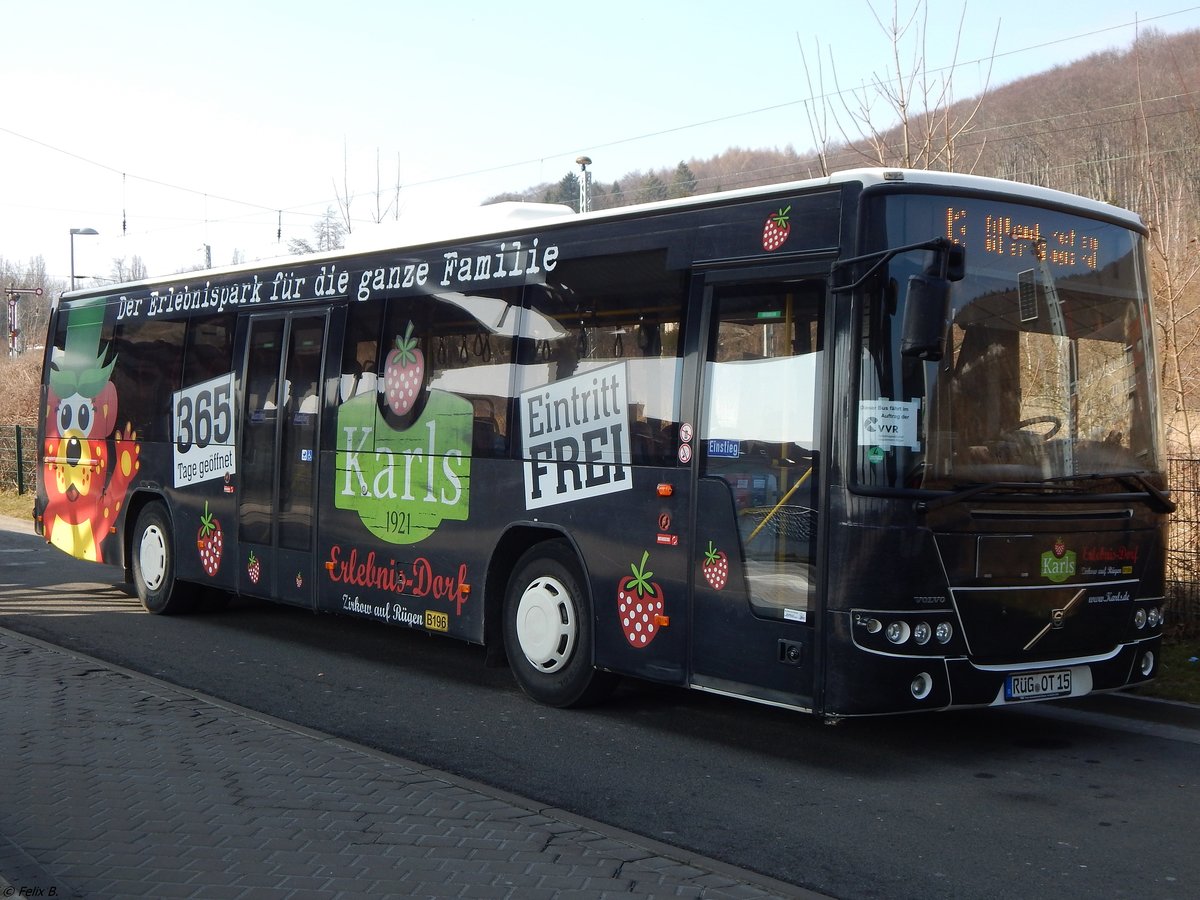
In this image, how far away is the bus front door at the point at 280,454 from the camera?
1081 cm

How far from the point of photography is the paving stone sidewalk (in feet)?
16.1

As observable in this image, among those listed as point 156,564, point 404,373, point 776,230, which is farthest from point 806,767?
point 156,564

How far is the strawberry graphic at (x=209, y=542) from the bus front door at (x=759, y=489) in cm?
601

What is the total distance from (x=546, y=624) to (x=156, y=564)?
604 cm

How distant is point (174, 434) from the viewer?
12.6m

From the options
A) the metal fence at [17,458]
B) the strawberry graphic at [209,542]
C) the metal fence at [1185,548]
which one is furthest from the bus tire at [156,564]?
the metal fence at [17,458]

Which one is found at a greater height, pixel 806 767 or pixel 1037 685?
pixel 1037 685

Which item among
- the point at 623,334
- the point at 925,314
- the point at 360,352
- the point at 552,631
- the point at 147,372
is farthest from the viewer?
the point at 147,372

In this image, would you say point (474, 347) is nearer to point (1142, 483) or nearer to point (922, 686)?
point (922, 686)

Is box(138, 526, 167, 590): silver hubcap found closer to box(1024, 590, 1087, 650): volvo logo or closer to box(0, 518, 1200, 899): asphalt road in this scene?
box(0, 518, 1200, 899): asphalt road

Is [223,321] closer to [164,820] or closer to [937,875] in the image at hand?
[164,820]

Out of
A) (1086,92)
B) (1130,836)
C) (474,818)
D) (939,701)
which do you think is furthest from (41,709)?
(1086,92)

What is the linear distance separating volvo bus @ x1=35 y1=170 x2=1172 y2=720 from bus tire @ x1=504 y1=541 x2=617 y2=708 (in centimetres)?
2

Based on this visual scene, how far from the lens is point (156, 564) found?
512 inches
